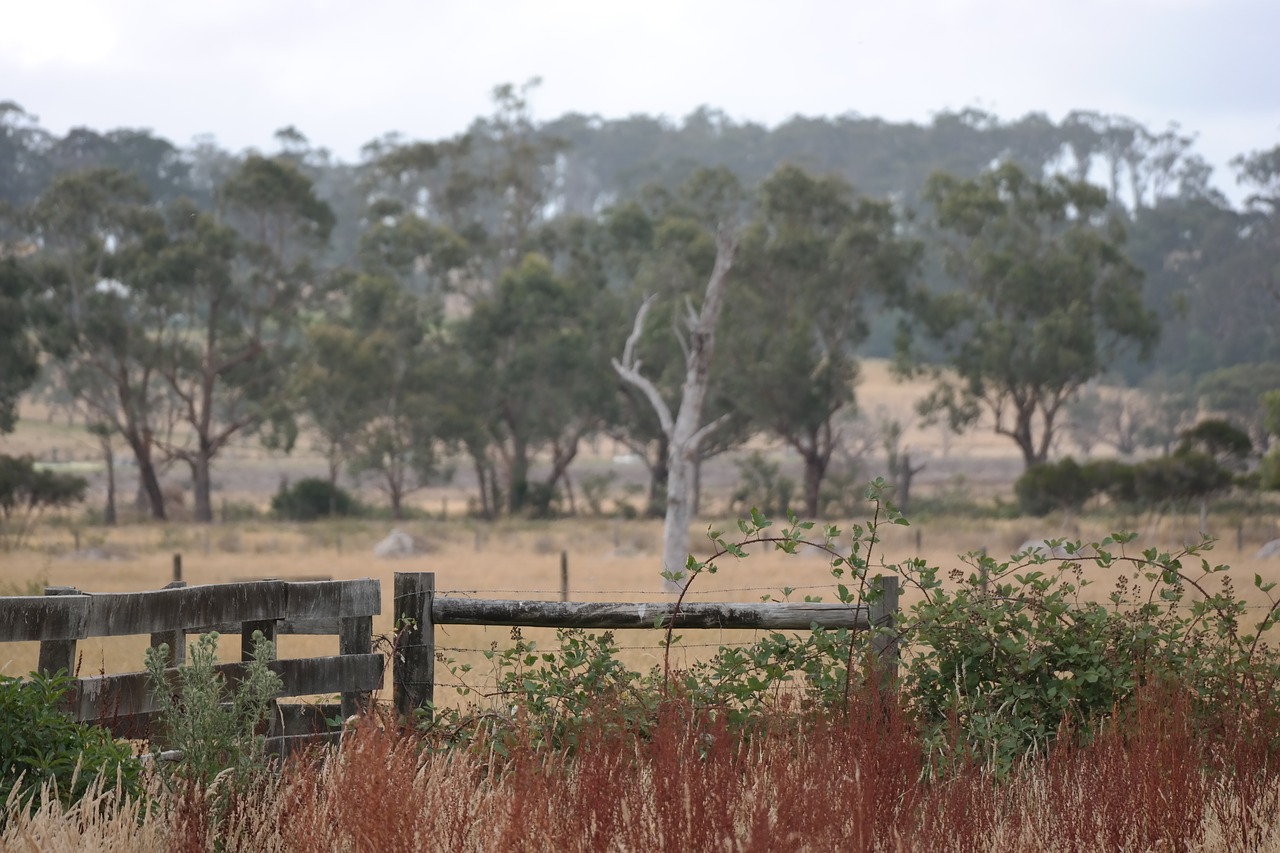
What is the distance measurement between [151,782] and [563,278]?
4261 cm

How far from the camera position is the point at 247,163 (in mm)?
44312

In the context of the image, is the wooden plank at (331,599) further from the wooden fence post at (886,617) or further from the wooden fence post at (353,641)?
the wooden fence post at (886,617)

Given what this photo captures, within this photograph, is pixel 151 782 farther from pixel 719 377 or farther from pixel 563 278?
pixel 563 278

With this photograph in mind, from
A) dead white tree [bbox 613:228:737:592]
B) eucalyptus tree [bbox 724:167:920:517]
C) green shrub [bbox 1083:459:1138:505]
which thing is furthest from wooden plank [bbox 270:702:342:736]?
eucalyptus tree [bbox 724:167:920:517]

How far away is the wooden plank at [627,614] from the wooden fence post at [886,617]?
0.06 meters

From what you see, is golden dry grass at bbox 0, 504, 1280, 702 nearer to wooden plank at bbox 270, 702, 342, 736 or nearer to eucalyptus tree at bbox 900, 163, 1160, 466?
wooden plank at bbox 270, 702, 342, 736

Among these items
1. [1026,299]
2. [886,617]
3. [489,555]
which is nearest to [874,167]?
[1026,299]

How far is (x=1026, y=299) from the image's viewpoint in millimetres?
44438

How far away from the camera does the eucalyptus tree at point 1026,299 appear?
4369cm

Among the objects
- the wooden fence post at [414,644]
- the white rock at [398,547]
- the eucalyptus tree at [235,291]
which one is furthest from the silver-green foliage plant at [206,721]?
the eucalyptus tree at [235,291]

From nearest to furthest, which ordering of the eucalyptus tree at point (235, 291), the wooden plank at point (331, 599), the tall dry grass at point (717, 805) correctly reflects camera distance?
the tall dry grass at point (717, 805) < the wooden plank at point (331, 599) < the eucalyptus tree at point (235, 291)

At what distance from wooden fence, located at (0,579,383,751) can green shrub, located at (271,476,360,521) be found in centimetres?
3647

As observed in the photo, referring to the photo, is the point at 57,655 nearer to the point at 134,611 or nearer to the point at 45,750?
the point at 134,611

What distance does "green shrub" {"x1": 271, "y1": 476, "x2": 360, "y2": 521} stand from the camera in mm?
42781
